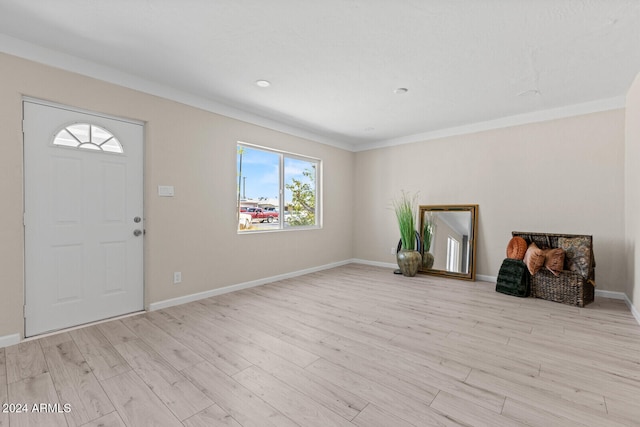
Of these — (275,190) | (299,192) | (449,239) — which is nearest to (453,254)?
(449,239)

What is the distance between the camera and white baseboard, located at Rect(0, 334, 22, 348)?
2.25 m

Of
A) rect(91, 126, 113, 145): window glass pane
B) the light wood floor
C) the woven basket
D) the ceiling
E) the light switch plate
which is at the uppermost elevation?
the ceiling

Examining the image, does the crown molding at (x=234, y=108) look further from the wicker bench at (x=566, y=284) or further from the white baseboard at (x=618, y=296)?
the white baseboard at (x=618, y=296)

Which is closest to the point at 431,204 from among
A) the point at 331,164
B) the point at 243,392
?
the point at 331,164

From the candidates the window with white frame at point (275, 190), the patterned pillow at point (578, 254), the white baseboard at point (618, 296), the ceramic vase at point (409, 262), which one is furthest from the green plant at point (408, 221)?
the white baseboard at point (618, 296)

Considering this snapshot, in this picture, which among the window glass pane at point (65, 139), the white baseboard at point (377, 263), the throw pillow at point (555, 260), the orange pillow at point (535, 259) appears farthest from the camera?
the white baseboard at point (377, 263)

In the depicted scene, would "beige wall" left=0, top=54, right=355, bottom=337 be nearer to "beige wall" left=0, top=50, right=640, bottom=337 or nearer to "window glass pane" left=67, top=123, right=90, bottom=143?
"beige wall" left=0, top=50, right=640, bottom=337

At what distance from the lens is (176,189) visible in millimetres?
3281

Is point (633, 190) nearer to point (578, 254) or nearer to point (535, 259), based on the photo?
point (578, 254)

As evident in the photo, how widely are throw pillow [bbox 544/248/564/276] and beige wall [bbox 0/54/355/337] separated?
133 inches

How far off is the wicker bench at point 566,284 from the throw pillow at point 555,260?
5 centimetres

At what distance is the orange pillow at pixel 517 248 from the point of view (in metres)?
3.74

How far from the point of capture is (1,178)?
2.26 m

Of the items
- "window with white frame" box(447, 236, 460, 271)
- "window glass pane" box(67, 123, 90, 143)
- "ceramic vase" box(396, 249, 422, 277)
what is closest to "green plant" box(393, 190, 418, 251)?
"ceramic vase" box(396, 249, 422, 277)
